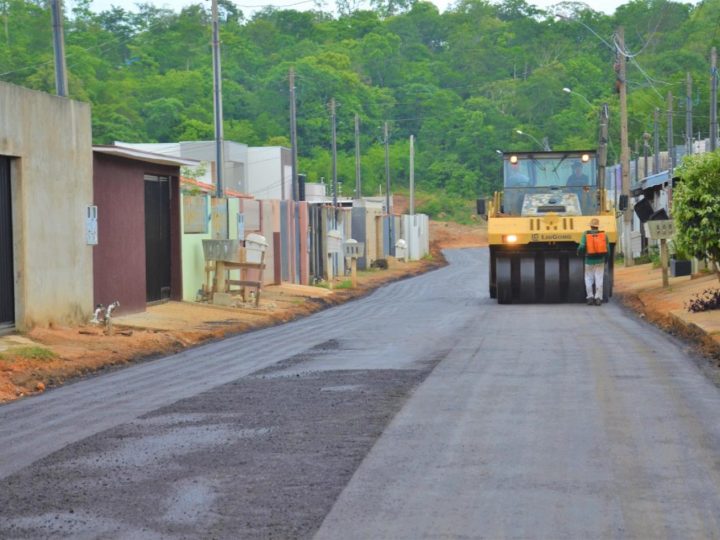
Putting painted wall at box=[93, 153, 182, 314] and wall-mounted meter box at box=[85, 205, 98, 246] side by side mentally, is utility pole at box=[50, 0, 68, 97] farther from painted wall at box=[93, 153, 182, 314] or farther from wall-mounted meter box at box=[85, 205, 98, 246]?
wall-mounted meter box at box=[85, 205, 98, 246]

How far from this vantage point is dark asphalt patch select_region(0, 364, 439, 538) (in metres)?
8.08

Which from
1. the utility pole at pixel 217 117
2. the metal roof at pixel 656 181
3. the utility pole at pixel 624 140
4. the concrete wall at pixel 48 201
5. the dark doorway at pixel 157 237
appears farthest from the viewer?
the metal roof at pixel 656 181

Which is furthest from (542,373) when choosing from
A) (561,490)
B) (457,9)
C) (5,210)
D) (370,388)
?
(457,9)

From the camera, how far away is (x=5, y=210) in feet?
69.8

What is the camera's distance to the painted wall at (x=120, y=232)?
25.6 m

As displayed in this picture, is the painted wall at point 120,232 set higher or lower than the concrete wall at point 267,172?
lower

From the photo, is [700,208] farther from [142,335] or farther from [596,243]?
[142,335]

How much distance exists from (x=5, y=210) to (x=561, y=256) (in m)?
14.3

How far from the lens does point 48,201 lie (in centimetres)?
2264

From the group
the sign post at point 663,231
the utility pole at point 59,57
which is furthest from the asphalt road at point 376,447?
the sign post at point 663,231

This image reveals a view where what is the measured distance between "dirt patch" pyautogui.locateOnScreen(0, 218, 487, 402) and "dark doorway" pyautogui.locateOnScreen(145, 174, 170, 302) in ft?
1.58

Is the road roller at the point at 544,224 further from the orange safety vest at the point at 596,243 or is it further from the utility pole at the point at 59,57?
the utility pole at the point at 59,57

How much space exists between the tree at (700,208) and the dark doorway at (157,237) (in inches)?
425

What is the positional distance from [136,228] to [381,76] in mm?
116845
